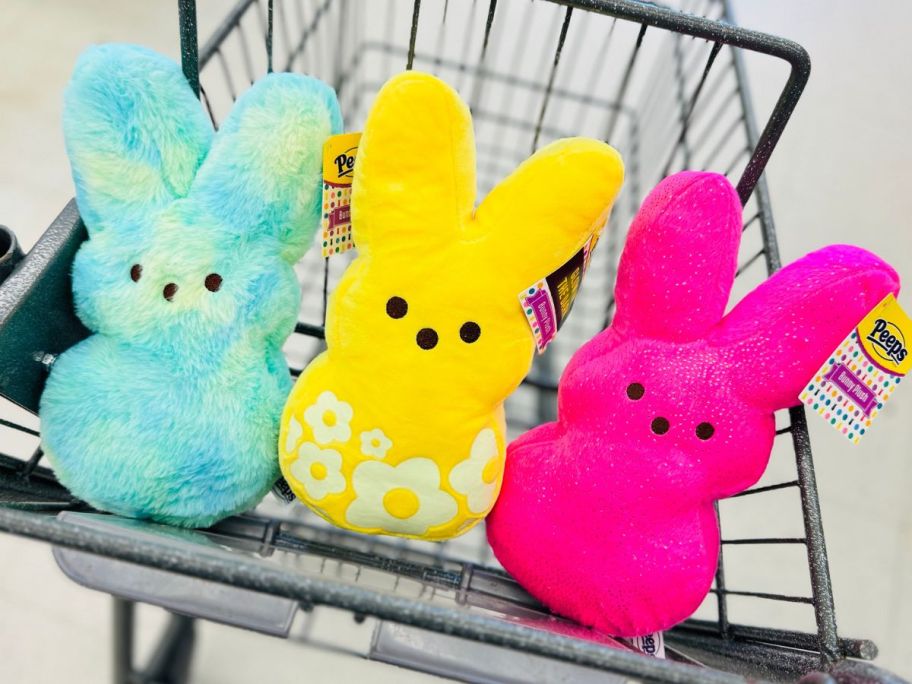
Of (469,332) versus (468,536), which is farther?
(468,536)

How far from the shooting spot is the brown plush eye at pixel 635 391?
0.64m

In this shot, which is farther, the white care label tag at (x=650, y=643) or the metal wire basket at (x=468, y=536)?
the white care label tag at (x=650, y=643)

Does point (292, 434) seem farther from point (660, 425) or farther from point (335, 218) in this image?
point (660, 425)

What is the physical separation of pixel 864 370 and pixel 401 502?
1.29ft

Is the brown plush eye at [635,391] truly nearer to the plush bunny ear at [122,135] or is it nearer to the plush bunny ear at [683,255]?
the plush bunny ear at [683,255]

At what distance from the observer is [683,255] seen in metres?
0.61

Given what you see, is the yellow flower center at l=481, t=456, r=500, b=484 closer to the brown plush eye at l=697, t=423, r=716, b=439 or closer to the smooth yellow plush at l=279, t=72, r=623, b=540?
the smooth yellow plush at l=279, t=72, r=623, b=540

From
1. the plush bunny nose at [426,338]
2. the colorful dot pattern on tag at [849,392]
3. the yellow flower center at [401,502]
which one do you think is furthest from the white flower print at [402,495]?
the colorful dot pattern on tag at [849,392]

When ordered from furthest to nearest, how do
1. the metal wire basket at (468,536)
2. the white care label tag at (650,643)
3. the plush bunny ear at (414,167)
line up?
1. the white care label tag at (650,643)
2. the plush bunny ear at (414,167)
3. the metal wire basket at (468,536)

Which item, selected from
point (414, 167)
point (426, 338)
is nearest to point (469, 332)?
point (426, 338)

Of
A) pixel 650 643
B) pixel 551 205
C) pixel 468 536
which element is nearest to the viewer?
pixel 551 205

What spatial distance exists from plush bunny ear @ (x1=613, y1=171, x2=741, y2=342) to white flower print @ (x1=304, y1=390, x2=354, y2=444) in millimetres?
260

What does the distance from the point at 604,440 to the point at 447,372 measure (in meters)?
0.15

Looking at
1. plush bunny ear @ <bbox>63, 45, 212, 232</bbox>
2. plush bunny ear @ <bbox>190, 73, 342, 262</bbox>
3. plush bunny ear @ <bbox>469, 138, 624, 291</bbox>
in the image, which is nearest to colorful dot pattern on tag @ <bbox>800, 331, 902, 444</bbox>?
plush bunny ear @ <bbox>469, 138, 624, 291</bbox>
